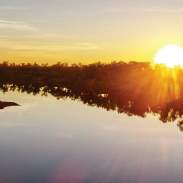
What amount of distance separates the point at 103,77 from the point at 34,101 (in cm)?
2400

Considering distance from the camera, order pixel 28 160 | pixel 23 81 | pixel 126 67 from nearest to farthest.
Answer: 1. pixel 28 160
2. pixel 23 81
3. pixel 126 67

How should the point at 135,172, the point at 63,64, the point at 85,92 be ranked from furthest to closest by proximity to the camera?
the point at 63,64, the point at 85,92, the point at 135,172

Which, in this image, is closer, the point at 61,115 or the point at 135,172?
the point at 135,172

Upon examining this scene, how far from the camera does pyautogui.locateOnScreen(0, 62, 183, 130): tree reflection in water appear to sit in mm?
39406

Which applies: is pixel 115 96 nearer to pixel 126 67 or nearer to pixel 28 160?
pixel 28 160

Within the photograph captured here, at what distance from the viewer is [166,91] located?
48.8 m

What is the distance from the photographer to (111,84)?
57.6m

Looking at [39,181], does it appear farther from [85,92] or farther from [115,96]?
[85,92]

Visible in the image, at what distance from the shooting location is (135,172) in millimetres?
20062

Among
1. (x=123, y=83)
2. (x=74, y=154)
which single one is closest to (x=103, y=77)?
(x=123, y=83)

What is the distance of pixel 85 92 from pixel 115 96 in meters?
5.90

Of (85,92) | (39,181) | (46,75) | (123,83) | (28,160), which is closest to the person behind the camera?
(39,181)

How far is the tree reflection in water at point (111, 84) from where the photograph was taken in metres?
39.4

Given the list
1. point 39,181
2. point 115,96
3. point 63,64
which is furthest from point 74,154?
point 63,64
